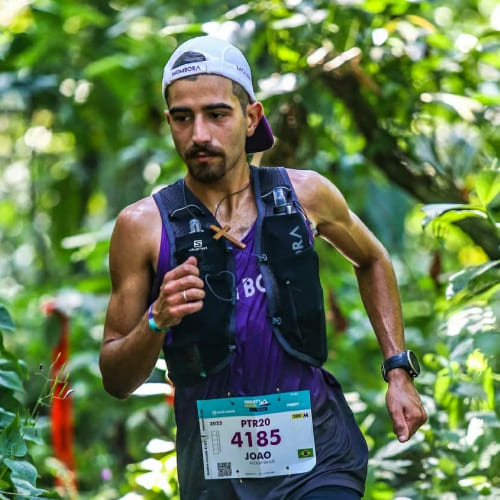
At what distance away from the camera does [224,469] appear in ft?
11.7

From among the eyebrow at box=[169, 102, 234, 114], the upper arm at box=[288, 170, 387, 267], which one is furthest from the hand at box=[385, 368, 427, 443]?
the eyebrow at box=[169, 102, 234, 114]

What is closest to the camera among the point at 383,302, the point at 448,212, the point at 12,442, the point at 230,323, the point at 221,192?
the point at 12,442

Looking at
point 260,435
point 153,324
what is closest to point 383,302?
point 260,435

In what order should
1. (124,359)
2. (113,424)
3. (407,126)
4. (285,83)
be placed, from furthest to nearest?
1. (113,424)
2. (407,126)
3. (285,83)
4. (124,359)

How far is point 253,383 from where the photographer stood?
354 centimetres

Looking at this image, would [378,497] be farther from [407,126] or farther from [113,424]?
[113,424]

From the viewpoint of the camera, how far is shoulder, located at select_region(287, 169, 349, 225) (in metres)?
3.84

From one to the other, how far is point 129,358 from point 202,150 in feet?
2.28

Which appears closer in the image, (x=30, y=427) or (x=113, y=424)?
(x=30, y=427)

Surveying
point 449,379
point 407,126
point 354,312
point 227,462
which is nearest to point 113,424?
point 354,312

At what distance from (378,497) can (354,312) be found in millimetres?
2464

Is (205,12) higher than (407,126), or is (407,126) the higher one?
(205,12)

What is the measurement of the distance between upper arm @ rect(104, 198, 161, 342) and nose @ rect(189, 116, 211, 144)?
286 millimetres

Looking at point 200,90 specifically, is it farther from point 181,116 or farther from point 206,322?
point 206,322
